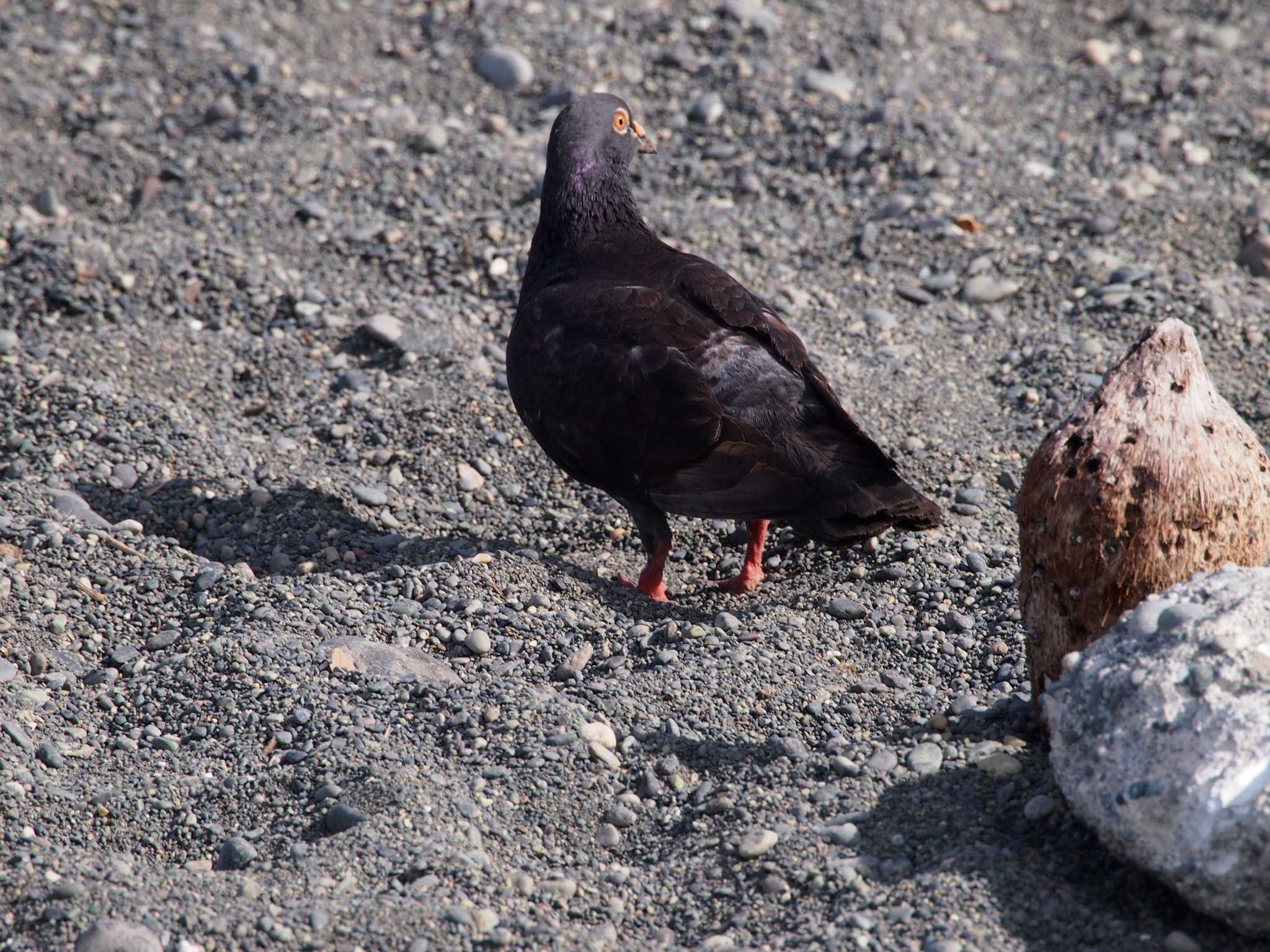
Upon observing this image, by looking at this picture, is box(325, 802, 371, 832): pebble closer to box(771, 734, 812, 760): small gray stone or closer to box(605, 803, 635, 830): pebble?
box(605, 803, 635, 830): pebble

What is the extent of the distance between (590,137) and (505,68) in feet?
10.2

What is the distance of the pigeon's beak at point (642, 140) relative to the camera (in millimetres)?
6062

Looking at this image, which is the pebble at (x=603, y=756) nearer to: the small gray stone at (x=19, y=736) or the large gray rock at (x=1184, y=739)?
the large gray rock at (x=1184, y=739)

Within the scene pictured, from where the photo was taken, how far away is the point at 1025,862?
3.38 metres

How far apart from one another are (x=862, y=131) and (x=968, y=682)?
179 inches

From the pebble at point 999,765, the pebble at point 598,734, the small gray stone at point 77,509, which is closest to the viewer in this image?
the pebble at point 999,765

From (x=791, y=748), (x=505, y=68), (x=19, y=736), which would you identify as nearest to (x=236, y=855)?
(x=19, y=736)

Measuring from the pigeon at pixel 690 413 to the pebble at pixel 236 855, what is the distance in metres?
1.92

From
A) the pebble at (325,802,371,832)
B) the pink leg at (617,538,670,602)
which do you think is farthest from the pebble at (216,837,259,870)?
the pink leg at (617,538,670,602)

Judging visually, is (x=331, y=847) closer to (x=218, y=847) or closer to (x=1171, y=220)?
(x=218, y=847)

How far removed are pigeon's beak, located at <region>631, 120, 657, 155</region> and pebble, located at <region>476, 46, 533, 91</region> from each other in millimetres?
2648

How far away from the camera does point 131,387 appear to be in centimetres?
625

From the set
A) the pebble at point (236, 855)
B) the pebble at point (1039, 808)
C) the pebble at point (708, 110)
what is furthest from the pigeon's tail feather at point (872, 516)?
the pebble at point (708, 110)

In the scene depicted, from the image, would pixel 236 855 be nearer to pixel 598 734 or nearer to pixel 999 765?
pixel 598 734
